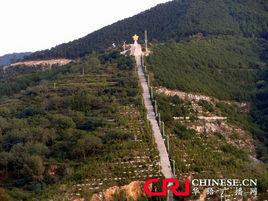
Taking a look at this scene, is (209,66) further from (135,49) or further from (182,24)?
(182,24)

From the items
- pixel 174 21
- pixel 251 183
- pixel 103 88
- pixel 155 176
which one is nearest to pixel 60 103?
pixel 103 88

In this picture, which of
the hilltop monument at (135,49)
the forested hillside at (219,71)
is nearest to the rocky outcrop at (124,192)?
the forested hillside at (219,71)

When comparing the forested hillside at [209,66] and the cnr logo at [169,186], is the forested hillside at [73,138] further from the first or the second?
the forested hillside at [209,66]

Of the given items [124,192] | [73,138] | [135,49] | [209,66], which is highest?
[135,49]

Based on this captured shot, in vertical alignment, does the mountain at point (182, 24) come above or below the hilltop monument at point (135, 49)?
above

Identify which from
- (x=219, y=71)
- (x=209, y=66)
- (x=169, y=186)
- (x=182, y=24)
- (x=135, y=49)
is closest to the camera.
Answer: (x=169, y=186)

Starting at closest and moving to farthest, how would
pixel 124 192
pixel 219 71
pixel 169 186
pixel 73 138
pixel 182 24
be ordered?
1. pixel 124 192
2. pixel 169 186
3. pixel 73 138
4. pixel 219 71
5. pixel 182 24

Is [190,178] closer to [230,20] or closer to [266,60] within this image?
[266,60]

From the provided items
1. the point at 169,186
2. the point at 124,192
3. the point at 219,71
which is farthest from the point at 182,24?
the point at 124,192
